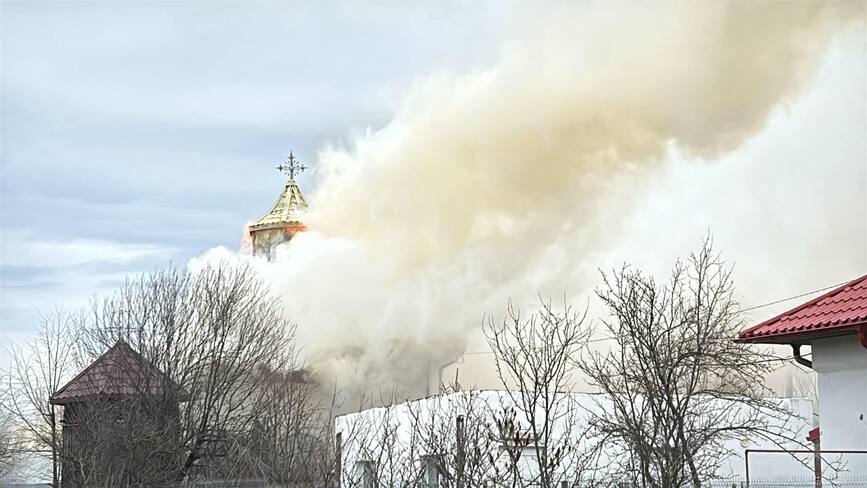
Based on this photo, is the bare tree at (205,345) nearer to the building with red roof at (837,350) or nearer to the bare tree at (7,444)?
the bare tree at (7,444)

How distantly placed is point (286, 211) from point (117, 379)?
16467 mm

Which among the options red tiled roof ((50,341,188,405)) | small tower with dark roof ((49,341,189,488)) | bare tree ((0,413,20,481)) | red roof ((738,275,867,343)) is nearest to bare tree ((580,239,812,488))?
red roof ((738,275,867,343))

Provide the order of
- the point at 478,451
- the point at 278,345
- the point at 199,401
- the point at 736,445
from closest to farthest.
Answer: the point at 478,451 → the point at 736,445 → the point at 199,401 → the point at 278,345

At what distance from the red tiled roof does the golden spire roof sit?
47.7 ft

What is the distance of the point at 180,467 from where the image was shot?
2500 centimetres

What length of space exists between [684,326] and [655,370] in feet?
4.61

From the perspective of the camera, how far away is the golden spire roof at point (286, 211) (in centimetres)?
4275

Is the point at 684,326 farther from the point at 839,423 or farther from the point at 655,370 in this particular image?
the point at 839,423

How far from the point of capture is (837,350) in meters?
15.3

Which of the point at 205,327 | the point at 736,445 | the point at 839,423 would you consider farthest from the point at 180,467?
the point at 839,423

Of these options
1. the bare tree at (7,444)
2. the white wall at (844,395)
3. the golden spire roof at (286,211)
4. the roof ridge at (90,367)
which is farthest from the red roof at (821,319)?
the golden spire roof at (286,211)

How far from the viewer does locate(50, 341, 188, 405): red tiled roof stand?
90.0 ft

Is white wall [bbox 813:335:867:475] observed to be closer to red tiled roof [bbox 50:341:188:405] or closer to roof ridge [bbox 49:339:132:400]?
red tiled roof [bbox 50:341:188:405]

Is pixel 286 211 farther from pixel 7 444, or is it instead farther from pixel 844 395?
pixel 844 395
